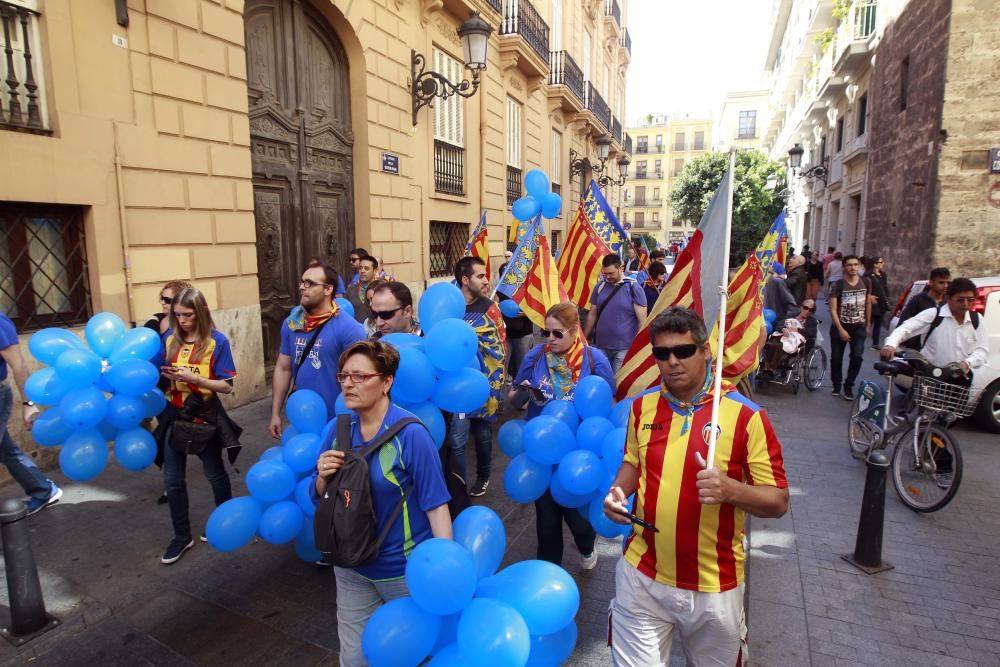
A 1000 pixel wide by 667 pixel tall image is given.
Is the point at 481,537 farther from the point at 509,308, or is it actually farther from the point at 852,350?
the point at 852,350

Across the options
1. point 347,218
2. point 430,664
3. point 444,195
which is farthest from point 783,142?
point 430,664

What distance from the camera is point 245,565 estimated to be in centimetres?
391

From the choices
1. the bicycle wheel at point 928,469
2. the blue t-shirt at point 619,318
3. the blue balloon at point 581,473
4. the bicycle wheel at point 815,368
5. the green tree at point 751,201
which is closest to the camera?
the blue balloon at point 581,473

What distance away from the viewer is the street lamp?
984 cm

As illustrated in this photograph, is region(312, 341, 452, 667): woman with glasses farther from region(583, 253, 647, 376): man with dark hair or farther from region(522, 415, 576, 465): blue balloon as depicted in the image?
region(583, 253, 647, 376): man with dark hair

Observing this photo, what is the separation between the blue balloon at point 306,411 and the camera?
334cm

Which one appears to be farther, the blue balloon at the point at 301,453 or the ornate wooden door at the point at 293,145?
the ornate wooden door at the point at 293,145

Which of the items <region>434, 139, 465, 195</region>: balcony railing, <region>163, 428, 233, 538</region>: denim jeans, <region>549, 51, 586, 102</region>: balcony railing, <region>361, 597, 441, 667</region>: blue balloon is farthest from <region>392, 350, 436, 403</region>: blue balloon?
<region>549, 51, 586, 102</region>: balcony railing

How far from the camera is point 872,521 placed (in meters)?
3.84

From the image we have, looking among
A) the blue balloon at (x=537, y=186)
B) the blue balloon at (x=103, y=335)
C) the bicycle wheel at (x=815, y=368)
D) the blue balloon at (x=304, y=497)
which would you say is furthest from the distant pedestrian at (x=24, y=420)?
the bicycle wheel at (x=815, y=368)

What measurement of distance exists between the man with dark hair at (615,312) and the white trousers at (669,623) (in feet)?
13.5

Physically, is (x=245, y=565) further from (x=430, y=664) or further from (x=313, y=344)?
(x=430, y=664)

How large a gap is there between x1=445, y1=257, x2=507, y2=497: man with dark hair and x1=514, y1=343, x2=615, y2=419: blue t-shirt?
72 centimetres

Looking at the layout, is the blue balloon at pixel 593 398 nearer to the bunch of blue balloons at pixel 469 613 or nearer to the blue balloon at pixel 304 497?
the bunch of blue balloons at pixel 469 613
